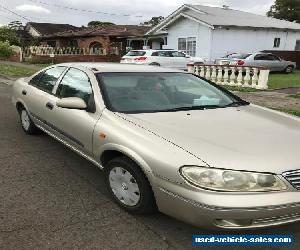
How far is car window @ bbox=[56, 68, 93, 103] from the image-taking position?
14.6ft

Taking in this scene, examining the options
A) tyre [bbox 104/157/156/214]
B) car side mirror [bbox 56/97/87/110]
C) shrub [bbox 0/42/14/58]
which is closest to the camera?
tyre [bbox 104/157/156/214]

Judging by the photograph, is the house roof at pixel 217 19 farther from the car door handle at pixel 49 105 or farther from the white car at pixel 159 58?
the car door handle at pixel 49 105

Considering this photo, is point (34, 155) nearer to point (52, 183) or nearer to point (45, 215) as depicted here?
point (52, 183)

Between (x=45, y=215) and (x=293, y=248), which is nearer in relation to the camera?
(x=293, y=248)

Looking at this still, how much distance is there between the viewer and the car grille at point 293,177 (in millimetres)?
2967

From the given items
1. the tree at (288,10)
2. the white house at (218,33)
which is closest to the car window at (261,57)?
the white house at (218,33)

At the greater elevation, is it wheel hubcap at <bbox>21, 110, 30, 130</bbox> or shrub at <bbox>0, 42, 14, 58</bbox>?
wheel hubcap at <bbox>21, 110, 30, 130</bbox>

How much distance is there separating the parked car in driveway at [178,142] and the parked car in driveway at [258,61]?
16269 mm

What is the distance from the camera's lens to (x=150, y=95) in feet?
14.5

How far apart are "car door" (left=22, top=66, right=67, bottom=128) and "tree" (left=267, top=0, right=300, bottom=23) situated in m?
57.5

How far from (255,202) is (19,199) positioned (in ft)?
7.78

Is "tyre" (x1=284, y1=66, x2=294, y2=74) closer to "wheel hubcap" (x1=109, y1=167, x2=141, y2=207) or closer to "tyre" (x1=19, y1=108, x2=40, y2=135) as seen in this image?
"tyre" (x1=19, y1=108, x2=40, y2=135)

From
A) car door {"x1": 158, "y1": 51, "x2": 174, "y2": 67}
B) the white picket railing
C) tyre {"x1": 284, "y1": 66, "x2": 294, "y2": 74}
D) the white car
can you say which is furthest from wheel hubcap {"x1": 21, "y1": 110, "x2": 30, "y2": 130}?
tyre {"x1": 284, "y1": 66, "x2": 294, "y2": 74}

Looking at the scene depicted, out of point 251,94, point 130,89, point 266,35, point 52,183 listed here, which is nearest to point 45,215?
point 52,183
